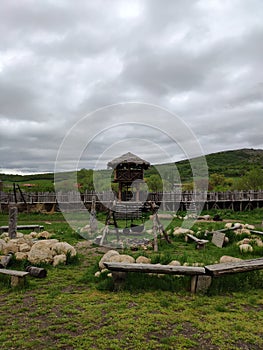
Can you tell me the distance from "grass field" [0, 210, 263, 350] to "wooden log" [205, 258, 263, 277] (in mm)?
353

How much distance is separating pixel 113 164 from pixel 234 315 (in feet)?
50.3

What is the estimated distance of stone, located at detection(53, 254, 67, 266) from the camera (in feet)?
24.6

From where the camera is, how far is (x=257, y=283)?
578 centimetres

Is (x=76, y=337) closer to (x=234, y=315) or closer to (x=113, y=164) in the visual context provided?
(x=234, y=315)

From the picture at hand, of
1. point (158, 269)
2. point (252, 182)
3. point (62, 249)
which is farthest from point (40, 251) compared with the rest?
point (252, 182)

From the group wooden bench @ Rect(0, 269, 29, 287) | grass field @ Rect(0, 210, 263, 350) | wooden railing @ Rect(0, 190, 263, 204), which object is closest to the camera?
grass field @ Rect(0, 210, 263, 350)

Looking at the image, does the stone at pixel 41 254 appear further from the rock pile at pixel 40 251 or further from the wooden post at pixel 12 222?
the wooden post at pixel 12 222

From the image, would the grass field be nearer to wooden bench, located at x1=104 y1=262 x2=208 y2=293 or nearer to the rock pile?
wooden bench, located at x1=104 y1=262 x2=208 y2=293

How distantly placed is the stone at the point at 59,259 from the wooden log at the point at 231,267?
3983 millimetres

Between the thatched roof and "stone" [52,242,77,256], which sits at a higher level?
the thatched roof

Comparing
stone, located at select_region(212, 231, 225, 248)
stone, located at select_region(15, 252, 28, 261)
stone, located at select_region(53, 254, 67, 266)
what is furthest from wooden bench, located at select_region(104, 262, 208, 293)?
stone, located at select_region(212, 231, 225, 248)

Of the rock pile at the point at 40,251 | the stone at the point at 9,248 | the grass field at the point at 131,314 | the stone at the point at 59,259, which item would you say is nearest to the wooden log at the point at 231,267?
the grass field at the point at 131,314

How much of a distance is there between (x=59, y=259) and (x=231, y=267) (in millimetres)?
4389

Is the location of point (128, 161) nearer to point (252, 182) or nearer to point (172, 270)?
point (172, 270)
